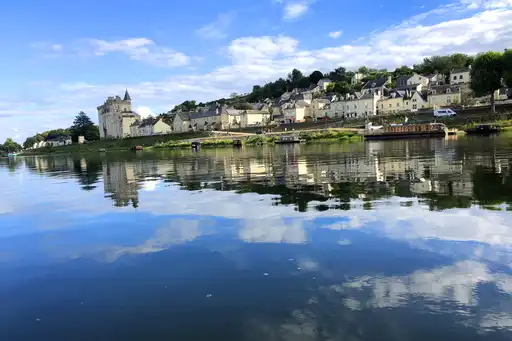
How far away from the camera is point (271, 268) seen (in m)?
10.8

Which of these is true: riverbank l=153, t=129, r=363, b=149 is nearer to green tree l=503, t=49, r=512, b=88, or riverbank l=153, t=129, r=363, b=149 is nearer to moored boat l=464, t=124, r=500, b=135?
moored boat l=464, t=124, r=500, b=135

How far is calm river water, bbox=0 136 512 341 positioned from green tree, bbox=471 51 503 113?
87.4m

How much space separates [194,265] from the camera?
451 inches

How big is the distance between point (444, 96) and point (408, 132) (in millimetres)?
52304

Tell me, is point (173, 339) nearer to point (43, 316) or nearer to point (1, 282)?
point (43, 316)

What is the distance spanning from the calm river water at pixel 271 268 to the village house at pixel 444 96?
378 ft

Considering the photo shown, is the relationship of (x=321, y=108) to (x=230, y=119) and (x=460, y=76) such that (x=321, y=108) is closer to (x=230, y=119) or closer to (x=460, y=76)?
(x=230, y=119)

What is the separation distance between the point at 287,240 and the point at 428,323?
6283mm

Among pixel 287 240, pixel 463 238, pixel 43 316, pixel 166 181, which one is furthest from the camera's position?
pixel 166 181

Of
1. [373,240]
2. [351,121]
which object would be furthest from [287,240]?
[351,121]

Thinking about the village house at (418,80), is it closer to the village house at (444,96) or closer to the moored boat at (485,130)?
the village house at (444,96)

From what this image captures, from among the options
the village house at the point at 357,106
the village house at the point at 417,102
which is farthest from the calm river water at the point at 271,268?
the village house at the point at 357,106

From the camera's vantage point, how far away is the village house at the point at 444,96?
125 metres

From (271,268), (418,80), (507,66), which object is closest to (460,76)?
(418,80)
